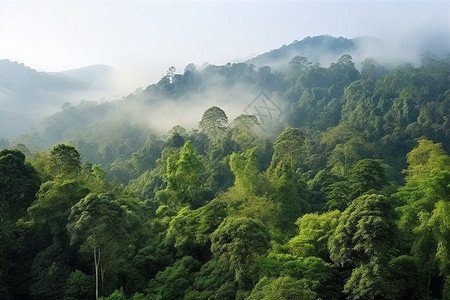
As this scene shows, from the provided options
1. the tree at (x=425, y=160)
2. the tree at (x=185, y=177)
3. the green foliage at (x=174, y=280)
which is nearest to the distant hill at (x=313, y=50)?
the tree at (x=425, y=160)

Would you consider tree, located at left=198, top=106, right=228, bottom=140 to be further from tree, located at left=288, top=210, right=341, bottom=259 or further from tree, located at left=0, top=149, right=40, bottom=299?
tree, located at left=288, top=210, right=341, bottom=259

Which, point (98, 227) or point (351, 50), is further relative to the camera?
→ point (351, 50)

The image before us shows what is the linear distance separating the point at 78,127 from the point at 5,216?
224 feet

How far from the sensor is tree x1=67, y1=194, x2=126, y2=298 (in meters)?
22.6

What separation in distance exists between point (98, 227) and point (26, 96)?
120584 mm

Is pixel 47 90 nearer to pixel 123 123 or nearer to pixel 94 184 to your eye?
pixel 123 123

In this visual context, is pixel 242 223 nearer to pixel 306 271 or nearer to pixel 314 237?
pixel 306 271

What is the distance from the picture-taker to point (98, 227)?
2247cm

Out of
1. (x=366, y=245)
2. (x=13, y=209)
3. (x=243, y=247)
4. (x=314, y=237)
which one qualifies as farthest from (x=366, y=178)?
(x=13, y=209)

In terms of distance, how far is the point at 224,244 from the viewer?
869 inches

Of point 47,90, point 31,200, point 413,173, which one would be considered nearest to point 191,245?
point 31,200

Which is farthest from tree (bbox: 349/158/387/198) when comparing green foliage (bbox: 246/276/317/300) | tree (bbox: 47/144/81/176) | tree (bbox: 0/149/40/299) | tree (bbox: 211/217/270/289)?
tree (bbox: 0/149/40/299)

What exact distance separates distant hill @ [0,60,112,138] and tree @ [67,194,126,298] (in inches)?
3643

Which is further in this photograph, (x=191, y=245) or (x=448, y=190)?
(x=191, y=245)
